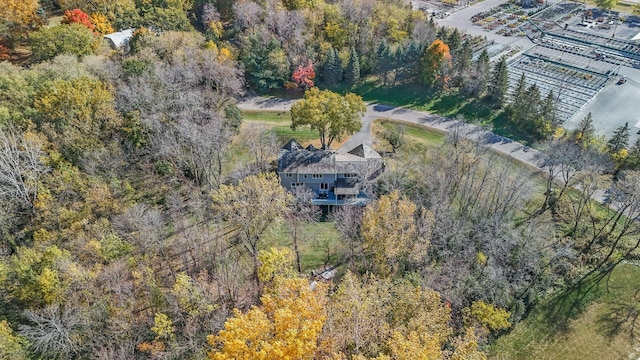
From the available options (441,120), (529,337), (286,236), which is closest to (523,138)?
(441,120)

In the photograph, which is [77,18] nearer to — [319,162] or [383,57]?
[319,162]

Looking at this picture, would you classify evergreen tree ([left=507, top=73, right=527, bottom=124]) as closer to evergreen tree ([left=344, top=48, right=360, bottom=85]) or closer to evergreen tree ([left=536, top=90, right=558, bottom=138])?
evergreen tree ([left=536, top=90, right=558, bottom=138])

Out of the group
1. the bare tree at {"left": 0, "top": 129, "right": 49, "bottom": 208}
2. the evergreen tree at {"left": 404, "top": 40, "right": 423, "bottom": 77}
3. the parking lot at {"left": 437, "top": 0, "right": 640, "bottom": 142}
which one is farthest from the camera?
the evergreen tree at {"left": 404, "top": 40, "right": 423, "bottom": 77}

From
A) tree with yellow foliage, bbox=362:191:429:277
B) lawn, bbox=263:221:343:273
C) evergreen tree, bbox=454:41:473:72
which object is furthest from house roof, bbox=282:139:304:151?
evergreen tree, bbox=454:41:473:72

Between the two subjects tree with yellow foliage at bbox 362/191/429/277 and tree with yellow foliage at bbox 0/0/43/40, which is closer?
tree with yellow foliage at bbox 362/191/429/277

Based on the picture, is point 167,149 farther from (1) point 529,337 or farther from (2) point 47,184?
(1) point 529,337

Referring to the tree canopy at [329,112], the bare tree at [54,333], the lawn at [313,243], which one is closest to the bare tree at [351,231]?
the lawn at [313,243]

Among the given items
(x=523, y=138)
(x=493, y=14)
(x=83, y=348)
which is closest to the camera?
(x=83, y=348)
